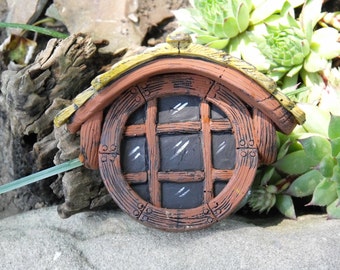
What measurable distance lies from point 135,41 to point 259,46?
0.41m

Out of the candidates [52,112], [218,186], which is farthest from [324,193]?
[52,112]

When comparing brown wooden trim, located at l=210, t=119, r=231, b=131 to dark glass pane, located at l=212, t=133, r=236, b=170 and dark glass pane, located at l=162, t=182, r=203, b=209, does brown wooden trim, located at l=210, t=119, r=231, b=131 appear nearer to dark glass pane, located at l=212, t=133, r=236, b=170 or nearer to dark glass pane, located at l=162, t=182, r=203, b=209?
dark glass pane, located at l=212, t=133, r=236, b=170

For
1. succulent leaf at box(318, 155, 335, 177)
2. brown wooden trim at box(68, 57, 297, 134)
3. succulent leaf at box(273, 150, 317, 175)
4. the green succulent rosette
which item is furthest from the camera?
the green succulent rosette

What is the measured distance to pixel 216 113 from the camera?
1321 mm

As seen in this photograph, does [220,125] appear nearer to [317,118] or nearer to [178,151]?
[178,151]

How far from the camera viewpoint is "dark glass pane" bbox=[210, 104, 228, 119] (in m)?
1.32

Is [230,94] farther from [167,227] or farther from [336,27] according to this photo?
[336,27]

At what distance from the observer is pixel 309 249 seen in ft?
4.18

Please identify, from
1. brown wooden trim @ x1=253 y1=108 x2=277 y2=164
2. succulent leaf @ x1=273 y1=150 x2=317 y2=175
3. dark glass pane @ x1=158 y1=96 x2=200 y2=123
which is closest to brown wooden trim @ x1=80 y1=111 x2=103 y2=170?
dark glass pane @ x1=158 y1=96 x2=200 y2=123

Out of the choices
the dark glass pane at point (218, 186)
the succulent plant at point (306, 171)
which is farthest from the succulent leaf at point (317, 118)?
the dark glass pane at point (218, 186)

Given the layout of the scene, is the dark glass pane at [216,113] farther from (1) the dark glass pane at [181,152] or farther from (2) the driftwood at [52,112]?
(2) the driftwood at [52,112]

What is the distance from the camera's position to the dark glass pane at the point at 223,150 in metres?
1.32

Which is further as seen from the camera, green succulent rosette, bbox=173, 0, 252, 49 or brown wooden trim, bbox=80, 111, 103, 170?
green succulent rosette, bbox=173, 0, 252, 49

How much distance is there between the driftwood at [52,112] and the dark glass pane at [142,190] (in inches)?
7.3
